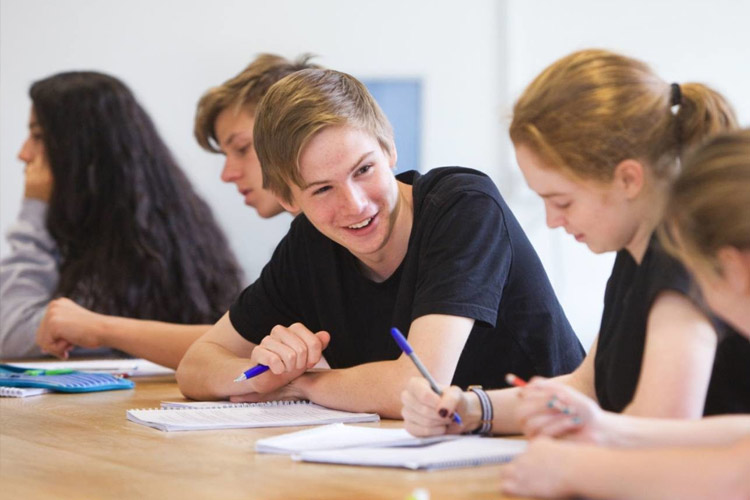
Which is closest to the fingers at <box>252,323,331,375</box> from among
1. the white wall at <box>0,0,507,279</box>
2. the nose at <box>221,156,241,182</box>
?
the nose at <box>221,156,241,182</box>

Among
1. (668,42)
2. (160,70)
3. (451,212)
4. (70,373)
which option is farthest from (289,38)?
(451,212)

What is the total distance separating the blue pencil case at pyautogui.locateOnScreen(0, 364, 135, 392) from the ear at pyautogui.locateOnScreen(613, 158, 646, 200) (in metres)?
1.29

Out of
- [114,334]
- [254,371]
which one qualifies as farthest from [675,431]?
[114,334]

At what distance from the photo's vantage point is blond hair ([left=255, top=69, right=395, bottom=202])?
5.35ft

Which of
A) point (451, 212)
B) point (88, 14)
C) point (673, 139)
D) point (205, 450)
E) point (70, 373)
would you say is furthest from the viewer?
point (88, 14)

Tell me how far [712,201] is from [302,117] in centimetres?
87

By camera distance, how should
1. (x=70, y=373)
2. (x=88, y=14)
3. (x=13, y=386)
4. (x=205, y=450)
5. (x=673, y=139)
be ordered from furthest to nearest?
(x=88, y=14) → (x=70, y=373) → (x=13, y=386) → (x=205, y=450) → (x=673, y=139)

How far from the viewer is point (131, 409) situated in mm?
1708

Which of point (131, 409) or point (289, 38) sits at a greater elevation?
point (289, 38)

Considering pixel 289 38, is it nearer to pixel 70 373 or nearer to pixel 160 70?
pixel 160 70

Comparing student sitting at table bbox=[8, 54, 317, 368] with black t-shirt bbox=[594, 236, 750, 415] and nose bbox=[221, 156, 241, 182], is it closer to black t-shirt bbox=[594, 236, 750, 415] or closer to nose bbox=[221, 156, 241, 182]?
nose bbox=[221, 156, 241, 182]

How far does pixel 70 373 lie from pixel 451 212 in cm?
106

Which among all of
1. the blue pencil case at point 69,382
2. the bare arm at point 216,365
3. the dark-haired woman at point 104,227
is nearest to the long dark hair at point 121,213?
the dark-haired woman at point 104,227

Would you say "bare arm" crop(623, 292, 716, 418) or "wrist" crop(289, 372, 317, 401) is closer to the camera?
"bare arm" crop(623, 292, 716, 418)
